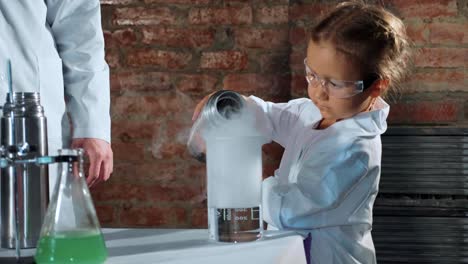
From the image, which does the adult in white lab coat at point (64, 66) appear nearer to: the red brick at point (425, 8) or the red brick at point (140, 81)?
the red brick at point (140, 81)

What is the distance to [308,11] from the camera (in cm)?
254

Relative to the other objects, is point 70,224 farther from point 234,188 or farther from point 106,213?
point 106,213

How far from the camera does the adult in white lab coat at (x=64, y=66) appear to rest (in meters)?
1.59

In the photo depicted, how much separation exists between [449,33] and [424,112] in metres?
0.27

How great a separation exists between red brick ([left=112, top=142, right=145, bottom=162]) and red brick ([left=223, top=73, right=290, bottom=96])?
39cm

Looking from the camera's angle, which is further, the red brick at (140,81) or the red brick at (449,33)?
the red brick at (140,81)

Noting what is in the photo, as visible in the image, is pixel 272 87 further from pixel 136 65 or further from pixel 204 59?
pixel 136 65

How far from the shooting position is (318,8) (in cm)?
253

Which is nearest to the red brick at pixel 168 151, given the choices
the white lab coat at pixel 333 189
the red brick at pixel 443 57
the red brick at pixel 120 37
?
the red brick at pixel 120 37

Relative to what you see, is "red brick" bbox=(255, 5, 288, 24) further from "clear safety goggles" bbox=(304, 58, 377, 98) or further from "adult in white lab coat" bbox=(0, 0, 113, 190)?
"clear safety goggles" bbox=(304, 58, 377, 98)

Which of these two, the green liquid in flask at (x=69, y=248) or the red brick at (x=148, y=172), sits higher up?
the green liquid in flask at (x=69, y=248)

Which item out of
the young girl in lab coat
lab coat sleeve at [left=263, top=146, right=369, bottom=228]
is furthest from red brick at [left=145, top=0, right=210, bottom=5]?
lab coat sleeve at [left=263, top=146, right=369, bottom=228]

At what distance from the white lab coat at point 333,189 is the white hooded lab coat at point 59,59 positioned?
0.47 meters

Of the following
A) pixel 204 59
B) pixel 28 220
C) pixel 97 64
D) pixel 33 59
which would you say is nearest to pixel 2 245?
pixel 28 220
